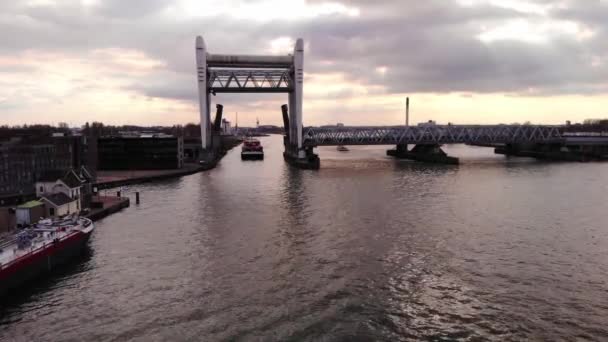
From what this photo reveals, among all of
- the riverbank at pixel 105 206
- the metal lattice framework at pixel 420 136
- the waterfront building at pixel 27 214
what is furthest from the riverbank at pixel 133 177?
the metal lattice framework at pixel 420 136

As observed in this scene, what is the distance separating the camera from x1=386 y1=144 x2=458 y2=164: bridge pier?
7994 cm

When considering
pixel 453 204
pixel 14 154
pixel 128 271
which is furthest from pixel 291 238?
pixel 14 154

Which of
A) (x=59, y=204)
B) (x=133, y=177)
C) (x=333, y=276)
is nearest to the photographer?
(x=333, y=276)

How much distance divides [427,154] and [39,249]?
75.6 m

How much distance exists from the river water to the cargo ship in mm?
804

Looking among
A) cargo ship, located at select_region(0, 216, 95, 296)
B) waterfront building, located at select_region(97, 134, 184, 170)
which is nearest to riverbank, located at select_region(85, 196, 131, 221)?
cargo ship, located at select_region(0, 216, 95, 296)

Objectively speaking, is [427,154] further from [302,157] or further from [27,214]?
[27,214]

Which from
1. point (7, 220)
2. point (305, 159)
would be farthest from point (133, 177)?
point (305, 159)

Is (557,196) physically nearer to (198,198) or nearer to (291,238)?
(291,238)

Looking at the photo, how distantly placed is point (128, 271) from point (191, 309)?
19.2ft

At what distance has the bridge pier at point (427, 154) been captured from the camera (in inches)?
3147

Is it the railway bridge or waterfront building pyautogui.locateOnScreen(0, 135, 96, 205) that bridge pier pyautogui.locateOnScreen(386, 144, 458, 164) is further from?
waterfront building pyautogui.locateOnScreen(0, 135, 96, 205)

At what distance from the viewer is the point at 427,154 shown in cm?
8619

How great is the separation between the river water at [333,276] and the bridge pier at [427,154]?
43052 mm
